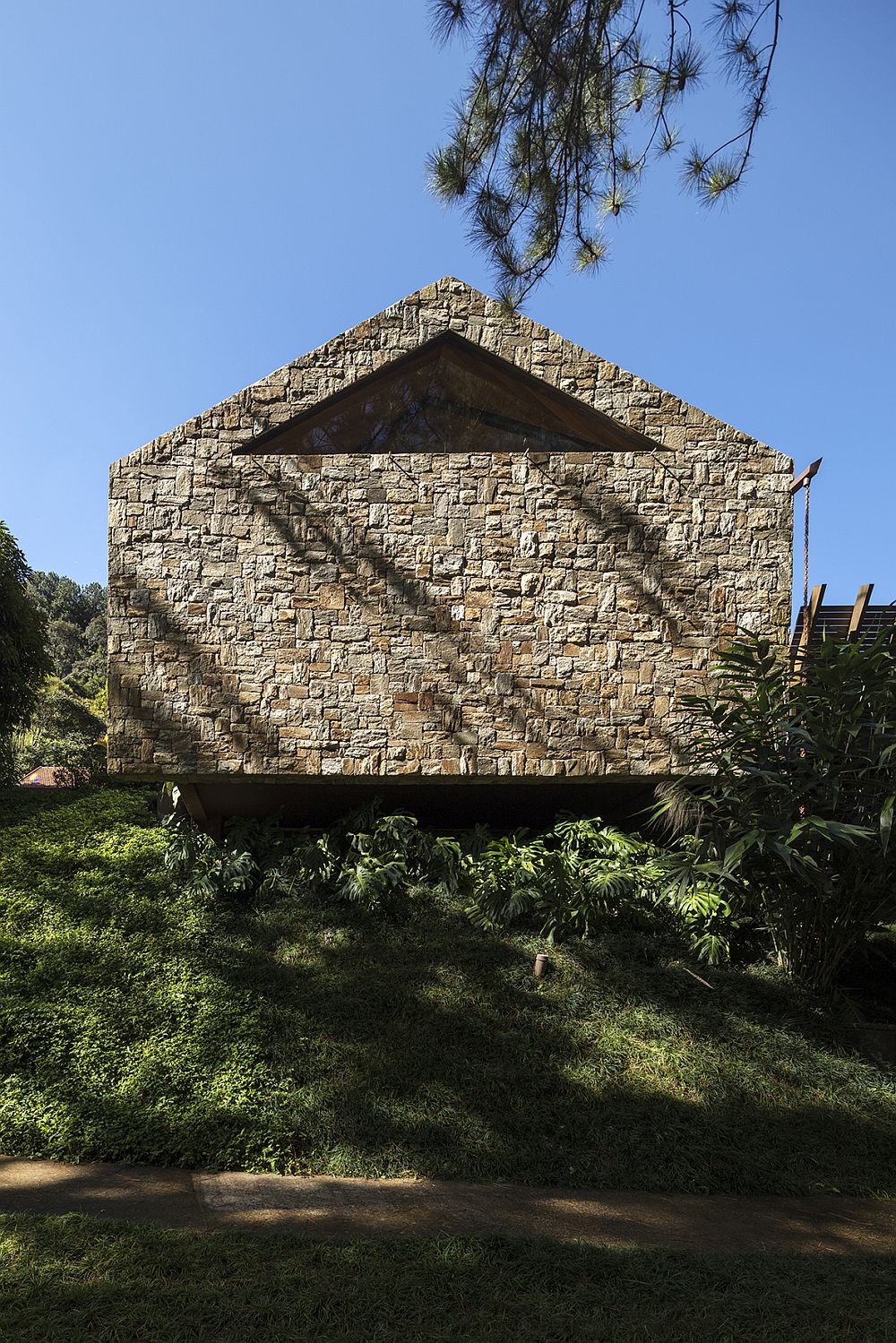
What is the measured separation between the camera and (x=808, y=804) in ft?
22.1

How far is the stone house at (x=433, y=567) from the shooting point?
7988mm

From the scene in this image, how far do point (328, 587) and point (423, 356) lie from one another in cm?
260

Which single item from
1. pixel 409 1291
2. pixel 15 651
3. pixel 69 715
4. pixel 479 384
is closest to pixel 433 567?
pixel 479 384

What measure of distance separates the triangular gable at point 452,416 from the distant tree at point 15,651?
7.83 metres

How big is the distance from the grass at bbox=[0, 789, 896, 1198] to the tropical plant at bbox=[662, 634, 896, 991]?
29.4 inches

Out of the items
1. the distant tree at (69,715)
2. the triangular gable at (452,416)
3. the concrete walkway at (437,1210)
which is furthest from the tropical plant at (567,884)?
the distant tree at (69,715)

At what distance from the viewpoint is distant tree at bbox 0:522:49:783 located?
44.4 feet

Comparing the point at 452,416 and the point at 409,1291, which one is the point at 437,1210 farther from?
the point at 452,416

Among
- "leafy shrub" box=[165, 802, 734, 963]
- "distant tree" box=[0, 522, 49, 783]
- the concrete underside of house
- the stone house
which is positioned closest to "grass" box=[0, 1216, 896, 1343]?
"leafy shrub" box=[165, 802, 734, 963]

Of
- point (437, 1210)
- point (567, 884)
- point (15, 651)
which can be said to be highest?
point (15, 651)

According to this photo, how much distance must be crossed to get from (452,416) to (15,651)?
374 inches

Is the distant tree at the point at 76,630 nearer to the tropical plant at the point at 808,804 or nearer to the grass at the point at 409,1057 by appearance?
the grass at the point at 409,1057

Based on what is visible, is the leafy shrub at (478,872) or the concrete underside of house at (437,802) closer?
the leafy shrub at (478,872)

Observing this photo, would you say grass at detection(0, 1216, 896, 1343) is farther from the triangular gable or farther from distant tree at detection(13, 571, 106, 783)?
distant tree at detection(13, 571, 106, 783)
